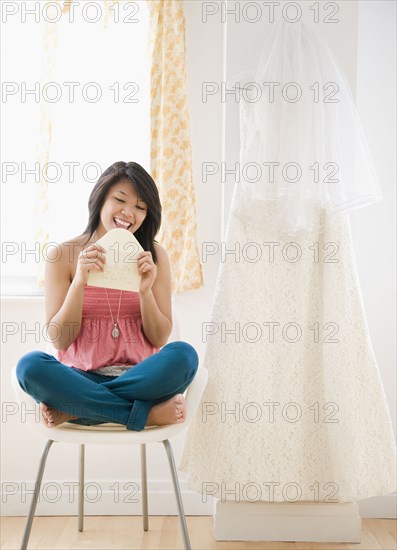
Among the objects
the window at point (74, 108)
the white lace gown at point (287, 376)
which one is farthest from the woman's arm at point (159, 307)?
the window at point (74, 108)

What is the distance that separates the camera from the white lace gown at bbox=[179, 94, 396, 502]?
2557 mm

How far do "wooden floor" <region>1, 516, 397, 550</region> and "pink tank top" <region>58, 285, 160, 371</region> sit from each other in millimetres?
628

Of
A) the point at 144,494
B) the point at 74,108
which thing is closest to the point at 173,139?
the point at 74,108

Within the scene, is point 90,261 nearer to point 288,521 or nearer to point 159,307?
point 159,307

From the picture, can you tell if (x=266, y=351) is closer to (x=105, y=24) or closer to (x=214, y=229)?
(x=214, y=229)

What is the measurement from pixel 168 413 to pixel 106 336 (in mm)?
402

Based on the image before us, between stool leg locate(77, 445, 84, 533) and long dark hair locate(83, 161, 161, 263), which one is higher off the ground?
long dark hair locate(83, 161, 161, 263)

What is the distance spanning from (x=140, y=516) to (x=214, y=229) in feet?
3.66

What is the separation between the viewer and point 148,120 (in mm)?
3033

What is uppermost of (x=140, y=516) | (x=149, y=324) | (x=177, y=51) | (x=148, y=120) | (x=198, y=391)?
(x=177, y=51)

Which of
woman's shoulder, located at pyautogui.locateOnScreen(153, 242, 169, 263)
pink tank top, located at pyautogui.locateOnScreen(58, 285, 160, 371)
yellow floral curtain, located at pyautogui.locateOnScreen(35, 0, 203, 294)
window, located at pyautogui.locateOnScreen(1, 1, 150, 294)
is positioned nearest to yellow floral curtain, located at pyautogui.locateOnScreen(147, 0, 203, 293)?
yellow floral curtain, located at pyautogui.locateOnScreen(35, 0, 203, 294)

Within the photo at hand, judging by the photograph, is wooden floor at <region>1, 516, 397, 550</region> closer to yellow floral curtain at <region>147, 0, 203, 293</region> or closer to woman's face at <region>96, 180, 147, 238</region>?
yellow floral curtain at <region>147, 0, 203, 293</region>

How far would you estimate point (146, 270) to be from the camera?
2.39m

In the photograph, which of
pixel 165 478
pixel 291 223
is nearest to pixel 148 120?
pixel 291 223
